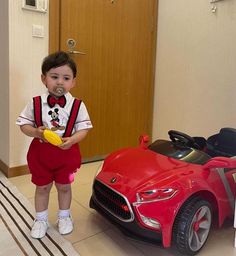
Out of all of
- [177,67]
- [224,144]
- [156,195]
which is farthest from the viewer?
[177,67]

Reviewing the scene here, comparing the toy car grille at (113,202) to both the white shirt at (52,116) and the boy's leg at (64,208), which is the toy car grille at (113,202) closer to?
the boy's leg at (64,208)

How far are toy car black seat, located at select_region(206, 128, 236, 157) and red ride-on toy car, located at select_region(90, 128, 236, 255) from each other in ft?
0.36

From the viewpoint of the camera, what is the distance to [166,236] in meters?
0.95

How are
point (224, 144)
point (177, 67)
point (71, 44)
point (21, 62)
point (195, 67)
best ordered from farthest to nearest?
point (177, 67)
point (195, 67)
point (71, 44)
point (21, 62)
point (224, 144)

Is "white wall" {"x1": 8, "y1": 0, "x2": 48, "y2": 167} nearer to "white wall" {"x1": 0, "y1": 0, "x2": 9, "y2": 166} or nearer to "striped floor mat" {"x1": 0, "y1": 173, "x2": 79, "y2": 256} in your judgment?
"white wall" {"x1": 0, "y1": 0, "x2": 9, "y2": 166}

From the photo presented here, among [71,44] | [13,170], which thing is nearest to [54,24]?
[71,44]

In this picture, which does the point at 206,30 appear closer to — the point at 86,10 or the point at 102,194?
the point at 86,10

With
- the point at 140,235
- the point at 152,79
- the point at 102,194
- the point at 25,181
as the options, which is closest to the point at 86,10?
the point at 152,79

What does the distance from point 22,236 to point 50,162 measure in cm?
31

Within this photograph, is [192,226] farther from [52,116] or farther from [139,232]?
[52,116]

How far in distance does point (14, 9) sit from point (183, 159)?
1.19 metres

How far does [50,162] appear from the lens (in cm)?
107

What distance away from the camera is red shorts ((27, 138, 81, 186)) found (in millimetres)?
1068

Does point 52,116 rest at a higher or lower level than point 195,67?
lower
